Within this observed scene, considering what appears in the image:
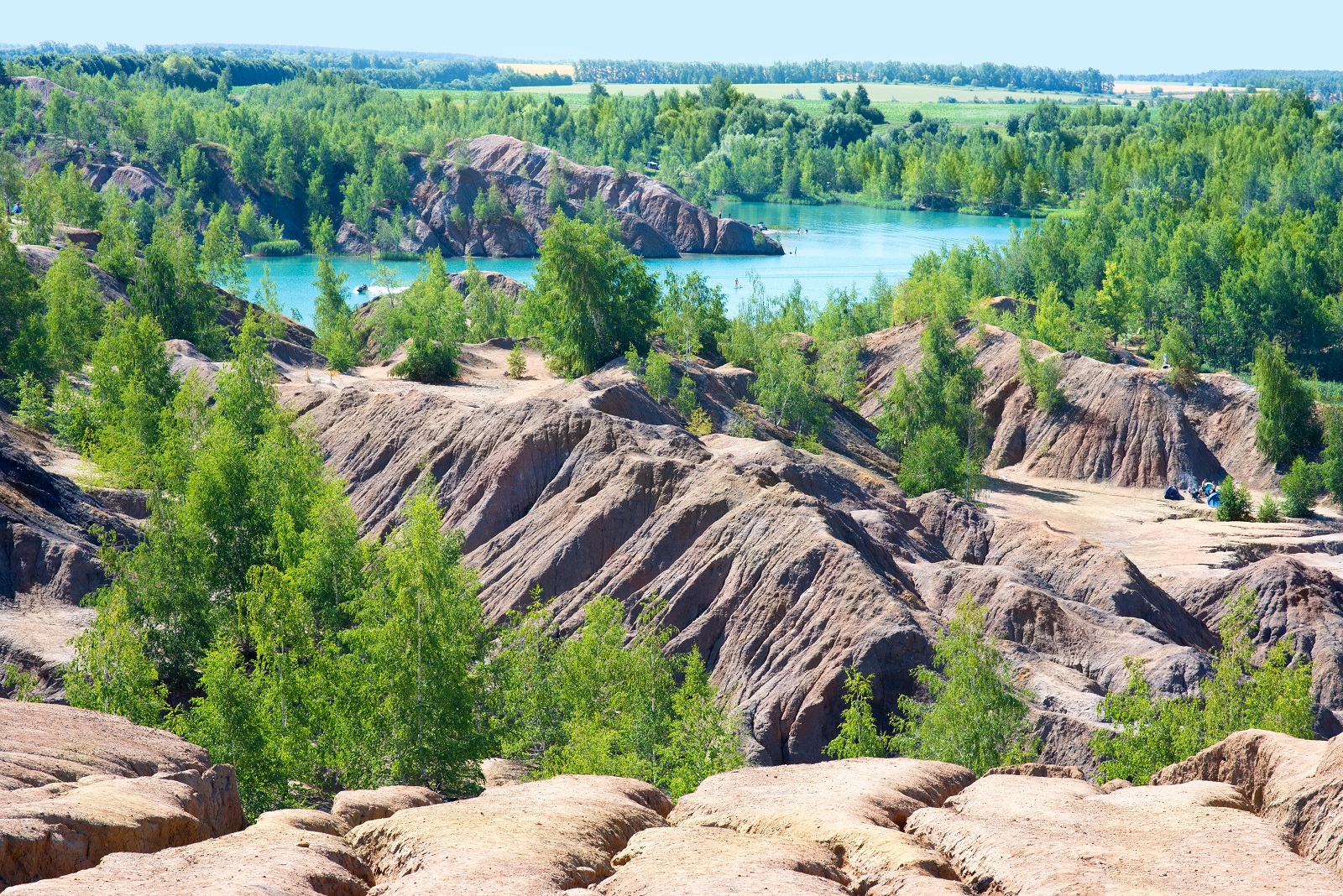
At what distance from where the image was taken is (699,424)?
6425cm

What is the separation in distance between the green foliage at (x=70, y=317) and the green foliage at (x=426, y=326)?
1685cm

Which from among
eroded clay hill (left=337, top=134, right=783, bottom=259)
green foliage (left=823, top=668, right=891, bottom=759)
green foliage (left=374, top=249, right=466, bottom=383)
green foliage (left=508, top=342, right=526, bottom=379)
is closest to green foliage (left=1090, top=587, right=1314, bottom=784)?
green foliage (left=823, top=668, right=891, bottom=759)

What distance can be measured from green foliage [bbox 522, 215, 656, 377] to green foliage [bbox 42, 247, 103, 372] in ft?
82.0

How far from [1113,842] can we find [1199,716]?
12.6 m

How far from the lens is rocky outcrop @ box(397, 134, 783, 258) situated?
558ft

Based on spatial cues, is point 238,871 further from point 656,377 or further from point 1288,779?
point 656,377

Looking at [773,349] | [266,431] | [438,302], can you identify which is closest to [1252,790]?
[266,431]

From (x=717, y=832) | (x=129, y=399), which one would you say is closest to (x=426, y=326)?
(x=129, y=399)

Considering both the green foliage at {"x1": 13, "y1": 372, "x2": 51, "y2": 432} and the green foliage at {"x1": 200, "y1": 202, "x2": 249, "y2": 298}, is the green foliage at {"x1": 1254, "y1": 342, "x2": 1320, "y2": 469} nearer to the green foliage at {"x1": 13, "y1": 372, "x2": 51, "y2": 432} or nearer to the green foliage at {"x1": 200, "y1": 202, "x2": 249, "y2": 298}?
the green foliage at {"x1": 13, "y1": 372, "x2": 51, "y2": 432}

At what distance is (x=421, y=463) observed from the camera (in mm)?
55094

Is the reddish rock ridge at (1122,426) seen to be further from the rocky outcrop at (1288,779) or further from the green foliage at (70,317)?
the rocky outcrop at (1288,779)

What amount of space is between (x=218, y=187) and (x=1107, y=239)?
114m

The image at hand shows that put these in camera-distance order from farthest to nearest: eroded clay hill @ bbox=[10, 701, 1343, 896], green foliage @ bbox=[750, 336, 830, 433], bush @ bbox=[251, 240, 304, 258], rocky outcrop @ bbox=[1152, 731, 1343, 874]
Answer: bush @ bbox=[251, 240, 304, 258] → green foliage @ bbox=[750, 336, 830, 433] → rocky outcrop @ bbox=[1152, 731, 1343, 874] → eroded clay hill @ bbox=[10, 701, 1343, 896]

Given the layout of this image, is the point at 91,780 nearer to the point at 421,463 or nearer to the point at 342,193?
the point at 421,463
